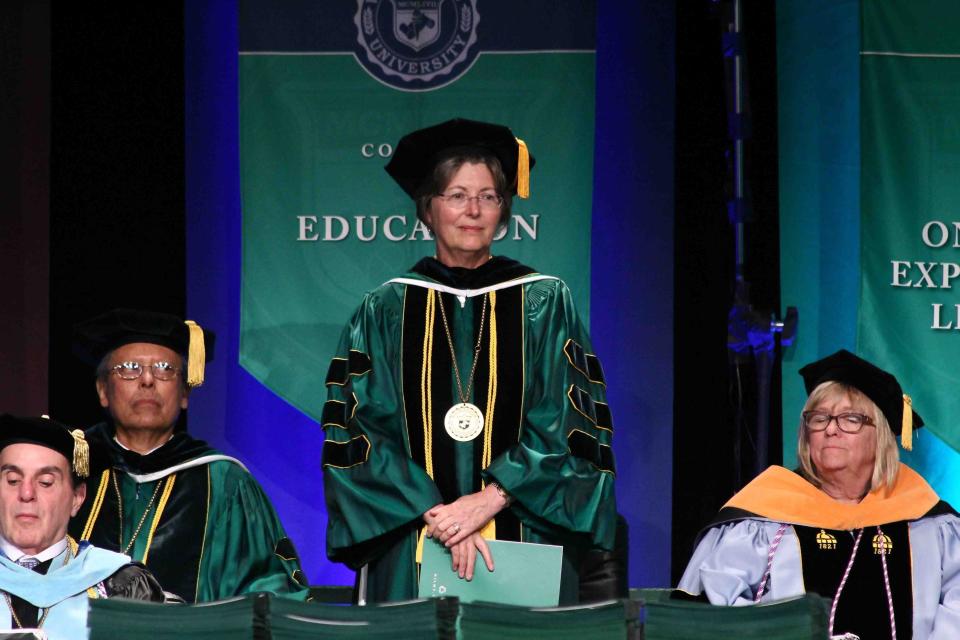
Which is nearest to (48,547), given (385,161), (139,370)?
(139,370)

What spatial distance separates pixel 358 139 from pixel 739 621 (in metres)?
3.36

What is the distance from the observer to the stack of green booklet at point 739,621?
2.59m

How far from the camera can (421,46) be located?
5625mm

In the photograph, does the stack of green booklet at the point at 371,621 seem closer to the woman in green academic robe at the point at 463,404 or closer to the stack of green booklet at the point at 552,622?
the stack of green booklet at the point at 552,622

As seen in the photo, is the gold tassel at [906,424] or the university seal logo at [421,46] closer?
the gold tassel at [906,424]

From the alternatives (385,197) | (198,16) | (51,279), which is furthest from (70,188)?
(385,197)

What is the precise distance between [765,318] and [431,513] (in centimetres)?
165

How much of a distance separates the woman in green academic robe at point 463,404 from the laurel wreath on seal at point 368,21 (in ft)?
5.44

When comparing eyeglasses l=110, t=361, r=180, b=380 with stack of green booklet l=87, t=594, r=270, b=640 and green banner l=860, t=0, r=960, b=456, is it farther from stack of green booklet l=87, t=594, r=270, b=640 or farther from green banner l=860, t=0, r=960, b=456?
green banner l=860, t=0, r=960, b=456

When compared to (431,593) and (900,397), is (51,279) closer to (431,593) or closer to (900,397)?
(431,593)

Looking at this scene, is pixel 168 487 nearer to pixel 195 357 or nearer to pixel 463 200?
pixel 195 357

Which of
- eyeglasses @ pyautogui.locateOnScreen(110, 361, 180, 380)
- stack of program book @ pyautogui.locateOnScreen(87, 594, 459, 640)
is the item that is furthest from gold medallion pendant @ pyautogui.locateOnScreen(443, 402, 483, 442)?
stack of program book @ pyautogui.locateOnScreen(87, 594, 459, 640)

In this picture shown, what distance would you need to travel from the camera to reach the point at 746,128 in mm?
4957

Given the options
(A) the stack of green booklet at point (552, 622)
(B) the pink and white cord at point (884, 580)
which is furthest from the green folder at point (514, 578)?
(A) the stack of green booklet at point (552, 622)
